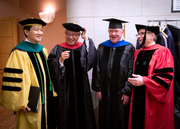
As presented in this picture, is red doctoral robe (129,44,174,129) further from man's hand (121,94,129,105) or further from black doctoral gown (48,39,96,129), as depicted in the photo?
black doctoral gown (48,39,96,129)

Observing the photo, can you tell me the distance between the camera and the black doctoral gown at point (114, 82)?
2.11 meters

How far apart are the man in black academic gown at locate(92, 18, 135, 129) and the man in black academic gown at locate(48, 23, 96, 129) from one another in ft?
0.71

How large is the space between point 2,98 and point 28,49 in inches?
27.5

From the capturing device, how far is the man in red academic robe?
1.77 m

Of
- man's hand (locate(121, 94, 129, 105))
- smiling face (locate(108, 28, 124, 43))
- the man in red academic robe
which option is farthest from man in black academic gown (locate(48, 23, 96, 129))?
the man in red academic robe

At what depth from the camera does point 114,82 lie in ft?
7.07

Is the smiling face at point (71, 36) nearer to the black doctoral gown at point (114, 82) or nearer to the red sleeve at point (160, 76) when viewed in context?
the black doctoral gown at point (114, 82)

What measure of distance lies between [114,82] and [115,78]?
0.22 ft

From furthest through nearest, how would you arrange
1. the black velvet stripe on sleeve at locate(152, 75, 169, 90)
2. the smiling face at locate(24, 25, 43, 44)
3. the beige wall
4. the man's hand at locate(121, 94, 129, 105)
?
the beige wall < the man's hand at locate(121, 94, 129, 105) < the smiling face at locate(24, 25, 43, 44) < the black velvet stripe on sleeve at locate(152, 75, 169, 90)

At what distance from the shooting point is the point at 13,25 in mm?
4414

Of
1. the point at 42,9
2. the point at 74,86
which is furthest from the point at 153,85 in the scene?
the point at 42,9

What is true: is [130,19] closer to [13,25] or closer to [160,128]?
[160,128]

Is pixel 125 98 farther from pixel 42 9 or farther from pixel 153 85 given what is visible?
pixel 42 9

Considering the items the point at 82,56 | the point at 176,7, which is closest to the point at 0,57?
the point at 82,56
